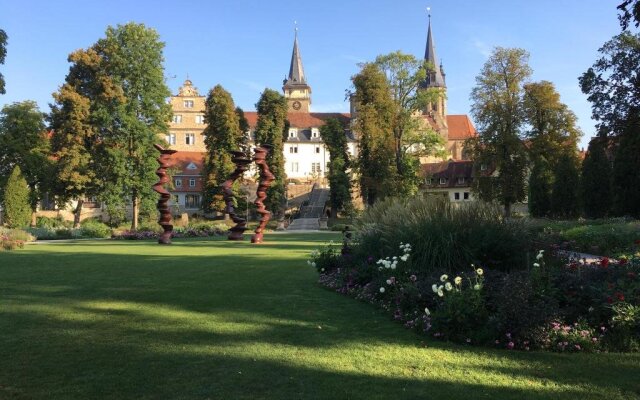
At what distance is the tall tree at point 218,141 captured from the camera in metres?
52.3

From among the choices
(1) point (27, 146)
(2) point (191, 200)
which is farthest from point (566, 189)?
(2) point (191, 200)

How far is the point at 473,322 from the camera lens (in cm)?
592

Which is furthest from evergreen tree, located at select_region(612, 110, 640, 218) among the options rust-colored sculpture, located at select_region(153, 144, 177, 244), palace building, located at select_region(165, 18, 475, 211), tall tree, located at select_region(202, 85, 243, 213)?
palace building, located at select_region(165, 18, 475, 211)

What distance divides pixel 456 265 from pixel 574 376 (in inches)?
148

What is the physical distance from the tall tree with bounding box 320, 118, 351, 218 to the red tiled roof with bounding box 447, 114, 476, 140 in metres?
58.3

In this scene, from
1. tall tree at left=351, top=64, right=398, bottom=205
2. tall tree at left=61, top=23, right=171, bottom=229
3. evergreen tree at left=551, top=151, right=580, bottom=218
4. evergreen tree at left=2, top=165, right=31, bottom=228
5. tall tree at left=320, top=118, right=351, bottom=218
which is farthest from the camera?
tall tree at left=320, top=118, right=351, bottom=218

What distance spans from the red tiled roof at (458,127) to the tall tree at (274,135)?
63889 mm

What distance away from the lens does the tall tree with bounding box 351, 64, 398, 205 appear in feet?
148

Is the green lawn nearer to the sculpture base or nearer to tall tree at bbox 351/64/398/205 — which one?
the sculpture base

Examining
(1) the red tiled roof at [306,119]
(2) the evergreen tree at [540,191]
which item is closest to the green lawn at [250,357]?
(2) the evergreen tree at [540,191]

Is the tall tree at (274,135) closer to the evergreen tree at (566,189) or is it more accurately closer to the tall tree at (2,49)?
the evergreen tree at (566,189)

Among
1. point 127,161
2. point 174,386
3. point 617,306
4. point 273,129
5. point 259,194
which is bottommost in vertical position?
point 174,386

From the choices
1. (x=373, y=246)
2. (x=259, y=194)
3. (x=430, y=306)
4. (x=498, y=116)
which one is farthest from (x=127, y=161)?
(x=430, y=306)

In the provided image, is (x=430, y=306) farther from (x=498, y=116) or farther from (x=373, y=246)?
(x=498, y=116)
